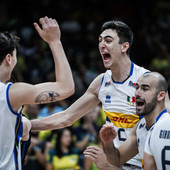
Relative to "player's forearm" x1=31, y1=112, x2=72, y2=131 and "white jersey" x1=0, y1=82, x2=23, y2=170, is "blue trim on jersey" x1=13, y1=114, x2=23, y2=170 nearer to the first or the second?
"white jersey" x1=0, y1=82, x2=23, y2=170

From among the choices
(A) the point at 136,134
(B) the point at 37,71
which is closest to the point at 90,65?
(B) the point at 37,71

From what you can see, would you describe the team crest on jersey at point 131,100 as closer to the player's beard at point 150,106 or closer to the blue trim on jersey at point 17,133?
the player's beard at point 150,106

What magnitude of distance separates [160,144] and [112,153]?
2.96 ft

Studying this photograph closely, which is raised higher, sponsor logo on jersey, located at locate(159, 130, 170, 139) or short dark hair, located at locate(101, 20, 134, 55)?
short dark hair, located at locate(101, 20, 134, 55)

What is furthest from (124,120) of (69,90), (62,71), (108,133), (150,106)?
(62,71)

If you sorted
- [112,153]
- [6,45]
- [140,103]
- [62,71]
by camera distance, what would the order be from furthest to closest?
[112,153] < [140,103] < [6,45] < [62,71]

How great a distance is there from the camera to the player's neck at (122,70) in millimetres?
5215

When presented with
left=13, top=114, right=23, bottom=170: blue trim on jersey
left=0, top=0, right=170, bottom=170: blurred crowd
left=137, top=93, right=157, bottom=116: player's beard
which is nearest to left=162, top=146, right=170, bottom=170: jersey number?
left=137, top=93, right=157, bottom=116: player's beard

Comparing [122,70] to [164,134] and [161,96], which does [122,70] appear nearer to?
[161,96]

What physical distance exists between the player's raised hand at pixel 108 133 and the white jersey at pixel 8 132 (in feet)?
3.19

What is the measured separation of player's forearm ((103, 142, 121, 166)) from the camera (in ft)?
14.8

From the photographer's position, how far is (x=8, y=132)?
3682mm

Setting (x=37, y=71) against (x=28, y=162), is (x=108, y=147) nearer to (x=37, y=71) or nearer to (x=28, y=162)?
(x=28, y=162)

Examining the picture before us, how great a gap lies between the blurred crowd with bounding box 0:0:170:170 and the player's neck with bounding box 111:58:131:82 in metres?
4.03
